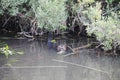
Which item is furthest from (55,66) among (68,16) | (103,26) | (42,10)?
(68,16)

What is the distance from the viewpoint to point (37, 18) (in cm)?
1023

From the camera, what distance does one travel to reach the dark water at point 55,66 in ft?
24.5

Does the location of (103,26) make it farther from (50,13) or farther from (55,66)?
(50,13)

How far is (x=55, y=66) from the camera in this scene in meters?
8.16

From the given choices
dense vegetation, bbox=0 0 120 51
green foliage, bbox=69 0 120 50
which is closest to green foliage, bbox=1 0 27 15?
dense vegetation, bbox=0 0 120 51

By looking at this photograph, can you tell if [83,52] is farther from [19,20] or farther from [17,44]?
[19,20]

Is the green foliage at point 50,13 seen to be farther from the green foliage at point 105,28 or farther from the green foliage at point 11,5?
the green foliage at point 105,28

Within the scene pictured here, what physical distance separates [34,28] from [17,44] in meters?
1.00

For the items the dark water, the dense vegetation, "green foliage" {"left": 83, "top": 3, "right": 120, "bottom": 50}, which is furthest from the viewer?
the dense vegetation

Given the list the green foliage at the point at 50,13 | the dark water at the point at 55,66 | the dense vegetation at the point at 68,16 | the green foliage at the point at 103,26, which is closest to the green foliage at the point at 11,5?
the dense vegetation at the point at 68,16

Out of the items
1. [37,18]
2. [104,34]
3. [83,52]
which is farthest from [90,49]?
[37,18]

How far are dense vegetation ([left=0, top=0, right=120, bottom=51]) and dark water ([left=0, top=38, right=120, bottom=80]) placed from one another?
69 cm

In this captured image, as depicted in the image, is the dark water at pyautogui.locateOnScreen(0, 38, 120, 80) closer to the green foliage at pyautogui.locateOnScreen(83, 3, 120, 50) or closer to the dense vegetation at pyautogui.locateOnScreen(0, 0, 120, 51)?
the green foliage at pyautogui.locateOnScreen(83, 3, 120, 50)

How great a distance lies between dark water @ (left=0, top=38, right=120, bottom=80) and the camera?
24.5 feet
